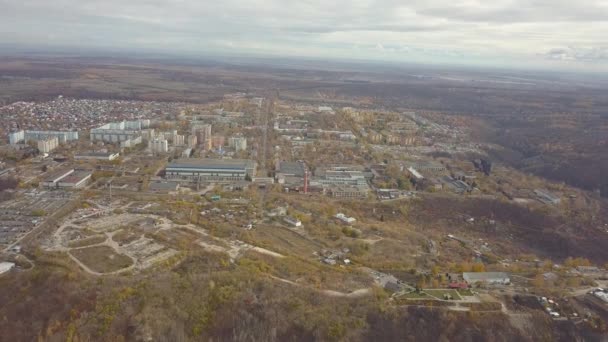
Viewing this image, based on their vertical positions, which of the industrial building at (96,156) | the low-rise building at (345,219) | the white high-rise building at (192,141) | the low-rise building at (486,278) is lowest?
the low-rise building at (345,219)

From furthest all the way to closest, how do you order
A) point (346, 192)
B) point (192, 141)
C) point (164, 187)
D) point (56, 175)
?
point (192, 141), point (346, 192), point (56, 175), point (164, 187)

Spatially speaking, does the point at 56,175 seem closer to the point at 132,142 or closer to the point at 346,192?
the point at 132,142

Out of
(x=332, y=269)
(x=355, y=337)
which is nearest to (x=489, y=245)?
(x=332, y=269)

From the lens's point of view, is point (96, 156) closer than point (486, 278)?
No

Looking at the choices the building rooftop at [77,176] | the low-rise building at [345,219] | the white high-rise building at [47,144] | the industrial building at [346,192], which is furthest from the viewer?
the white high-rise building at [47,144]

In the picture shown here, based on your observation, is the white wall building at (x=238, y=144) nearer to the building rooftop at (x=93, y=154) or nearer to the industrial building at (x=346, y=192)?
the building rooftop at (x=93, y=154)

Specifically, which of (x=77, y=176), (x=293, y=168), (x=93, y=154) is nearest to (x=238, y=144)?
(x=293, y=168)

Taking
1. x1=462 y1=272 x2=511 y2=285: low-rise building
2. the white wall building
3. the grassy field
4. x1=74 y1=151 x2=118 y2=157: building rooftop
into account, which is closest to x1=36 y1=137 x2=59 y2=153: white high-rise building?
x1=74 y1=151 x2=118 y2=157: building rooftop

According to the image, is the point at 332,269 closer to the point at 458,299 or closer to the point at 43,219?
the point at 458,299

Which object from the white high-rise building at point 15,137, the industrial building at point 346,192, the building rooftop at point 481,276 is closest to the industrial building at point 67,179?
the white high-rise building at point 15,137
